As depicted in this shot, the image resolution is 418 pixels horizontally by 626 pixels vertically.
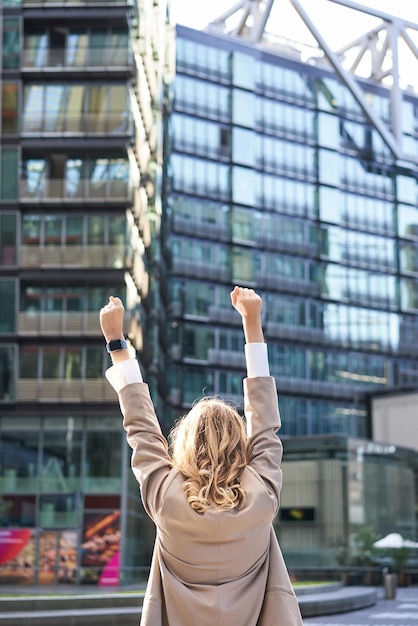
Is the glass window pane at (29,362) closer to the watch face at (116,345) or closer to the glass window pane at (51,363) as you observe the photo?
the glass window pane at (51,363)

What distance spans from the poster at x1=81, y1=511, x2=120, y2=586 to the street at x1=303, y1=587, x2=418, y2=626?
10.9m

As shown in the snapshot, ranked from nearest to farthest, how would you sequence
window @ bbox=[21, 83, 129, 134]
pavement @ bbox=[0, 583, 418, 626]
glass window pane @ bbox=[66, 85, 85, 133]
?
pavement @ bbox=[0, 583, 418, 626] → window @ bbox=[21, 83, 129, 134] → glass window pane @ bbox=[66, 85, 85, 133]

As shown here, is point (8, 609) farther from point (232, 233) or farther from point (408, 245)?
point (408, 245)

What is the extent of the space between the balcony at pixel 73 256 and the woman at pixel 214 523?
125 ft

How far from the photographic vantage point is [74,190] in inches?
1656

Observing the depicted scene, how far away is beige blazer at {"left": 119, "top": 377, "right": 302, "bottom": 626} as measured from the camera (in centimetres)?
310

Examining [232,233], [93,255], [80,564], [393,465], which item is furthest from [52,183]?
[232,233]

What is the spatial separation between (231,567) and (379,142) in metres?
86.0

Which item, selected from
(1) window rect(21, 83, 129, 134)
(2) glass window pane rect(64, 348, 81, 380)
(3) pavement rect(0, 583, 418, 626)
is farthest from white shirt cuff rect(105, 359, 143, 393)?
(1) window rect(21, 83, 129, 134)

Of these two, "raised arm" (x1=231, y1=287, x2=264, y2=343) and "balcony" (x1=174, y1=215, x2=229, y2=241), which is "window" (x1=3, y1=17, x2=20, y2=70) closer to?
"balcony" (x1=174, y1=215, x2=229, y2=241)

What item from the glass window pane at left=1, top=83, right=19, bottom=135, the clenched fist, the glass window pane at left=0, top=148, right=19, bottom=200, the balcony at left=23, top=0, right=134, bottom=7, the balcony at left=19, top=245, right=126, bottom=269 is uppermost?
the balcony at left=23, top=0, right=134, bottom=7

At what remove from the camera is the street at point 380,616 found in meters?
22.0

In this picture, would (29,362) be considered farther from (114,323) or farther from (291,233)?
(291,233)

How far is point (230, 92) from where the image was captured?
8050 centimetres
